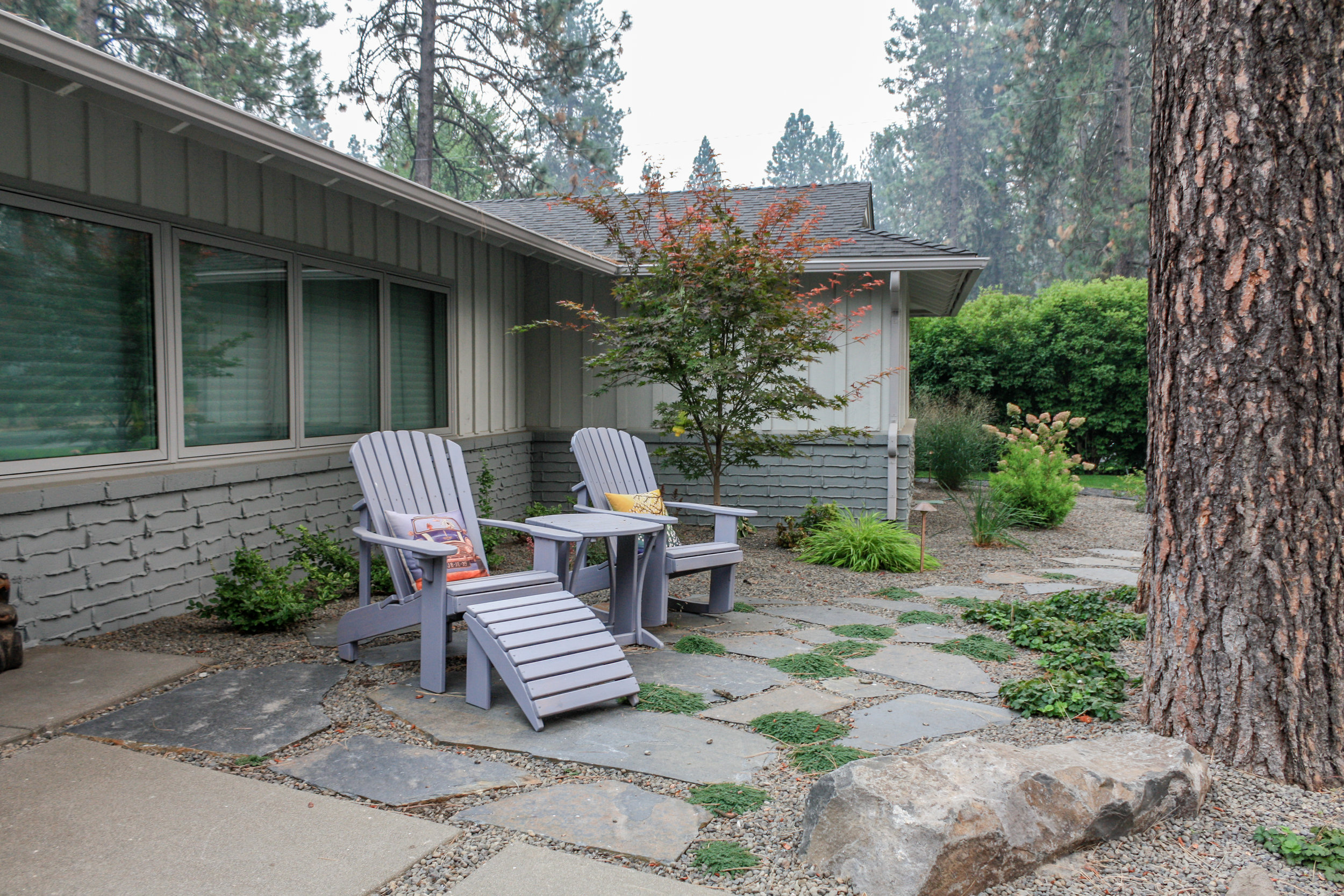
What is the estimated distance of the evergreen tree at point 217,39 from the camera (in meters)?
12.7

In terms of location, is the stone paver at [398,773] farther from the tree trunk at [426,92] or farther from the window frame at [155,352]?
the tree trunk at [426,92]

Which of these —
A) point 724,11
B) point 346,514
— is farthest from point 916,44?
point 346,514

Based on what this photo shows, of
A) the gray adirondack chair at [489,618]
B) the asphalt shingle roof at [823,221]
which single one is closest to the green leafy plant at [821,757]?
the gray adirondack chair at [489,618]

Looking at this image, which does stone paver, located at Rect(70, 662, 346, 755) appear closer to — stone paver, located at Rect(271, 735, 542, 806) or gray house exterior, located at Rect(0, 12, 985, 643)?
stone paver, located at Rect(271, 735, 542, 806)

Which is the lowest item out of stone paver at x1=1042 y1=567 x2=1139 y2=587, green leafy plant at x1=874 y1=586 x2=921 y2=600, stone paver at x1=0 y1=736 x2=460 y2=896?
green leafy plant at x1=874 y1=586 x2=921 y2=600

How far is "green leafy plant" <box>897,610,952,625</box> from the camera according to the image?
446cm

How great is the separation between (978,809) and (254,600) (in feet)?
10.2

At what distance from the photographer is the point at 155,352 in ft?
13.1

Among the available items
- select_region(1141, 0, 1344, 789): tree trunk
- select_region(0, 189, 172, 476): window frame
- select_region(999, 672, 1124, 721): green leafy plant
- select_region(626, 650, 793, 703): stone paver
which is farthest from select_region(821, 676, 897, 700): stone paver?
select_region(0, 189, 172, 476): window frame

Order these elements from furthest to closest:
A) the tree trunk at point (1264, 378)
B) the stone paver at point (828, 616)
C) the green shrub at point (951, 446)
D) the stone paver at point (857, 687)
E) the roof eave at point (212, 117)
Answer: the green shrub at point (951, 446) < the stone paver at point (828, 616) < the stone paver at point (857, 687) < the roof eave at point (212, 117) < the tree trunk at point (1264, 378)

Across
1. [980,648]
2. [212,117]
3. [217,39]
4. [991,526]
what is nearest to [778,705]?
[980,648]

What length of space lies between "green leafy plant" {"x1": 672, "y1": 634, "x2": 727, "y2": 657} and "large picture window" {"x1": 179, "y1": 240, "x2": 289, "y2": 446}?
242 centimetres

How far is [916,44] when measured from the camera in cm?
2978

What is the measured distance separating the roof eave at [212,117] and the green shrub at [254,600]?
5.69 feet
